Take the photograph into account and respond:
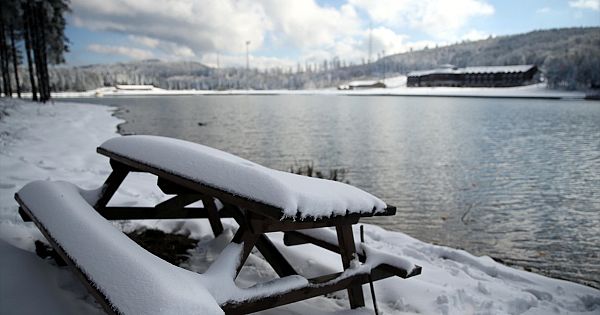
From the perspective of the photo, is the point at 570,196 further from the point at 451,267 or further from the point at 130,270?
the point at 130,270

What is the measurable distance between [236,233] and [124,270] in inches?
29.8

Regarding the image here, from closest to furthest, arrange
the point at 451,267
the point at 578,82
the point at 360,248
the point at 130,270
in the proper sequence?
the point at 130,270 < the point at 360,248 < the point at 451,267 < the point at 578,82

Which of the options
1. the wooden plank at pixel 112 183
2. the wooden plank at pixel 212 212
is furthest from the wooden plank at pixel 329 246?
→ the wooden plank at pixel 112 183

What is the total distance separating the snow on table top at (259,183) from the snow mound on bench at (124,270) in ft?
1.77

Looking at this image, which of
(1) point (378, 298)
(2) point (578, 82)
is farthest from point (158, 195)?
(2) point (578, 82)

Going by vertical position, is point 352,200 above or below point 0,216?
above

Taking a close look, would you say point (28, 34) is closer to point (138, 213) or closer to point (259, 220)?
point (138, 213)

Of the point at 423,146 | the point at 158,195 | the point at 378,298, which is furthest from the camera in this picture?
the point at 423,146

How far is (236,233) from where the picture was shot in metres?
2.45

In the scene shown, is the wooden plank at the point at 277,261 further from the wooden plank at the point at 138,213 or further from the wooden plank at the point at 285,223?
the wooden plank at the point at 138,213

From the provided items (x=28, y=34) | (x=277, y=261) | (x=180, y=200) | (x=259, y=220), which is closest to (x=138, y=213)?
(x=180, y=200)

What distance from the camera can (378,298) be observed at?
11.9 feet

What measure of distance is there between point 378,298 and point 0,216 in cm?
431

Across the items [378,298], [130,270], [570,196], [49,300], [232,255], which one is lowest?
[570,196]
